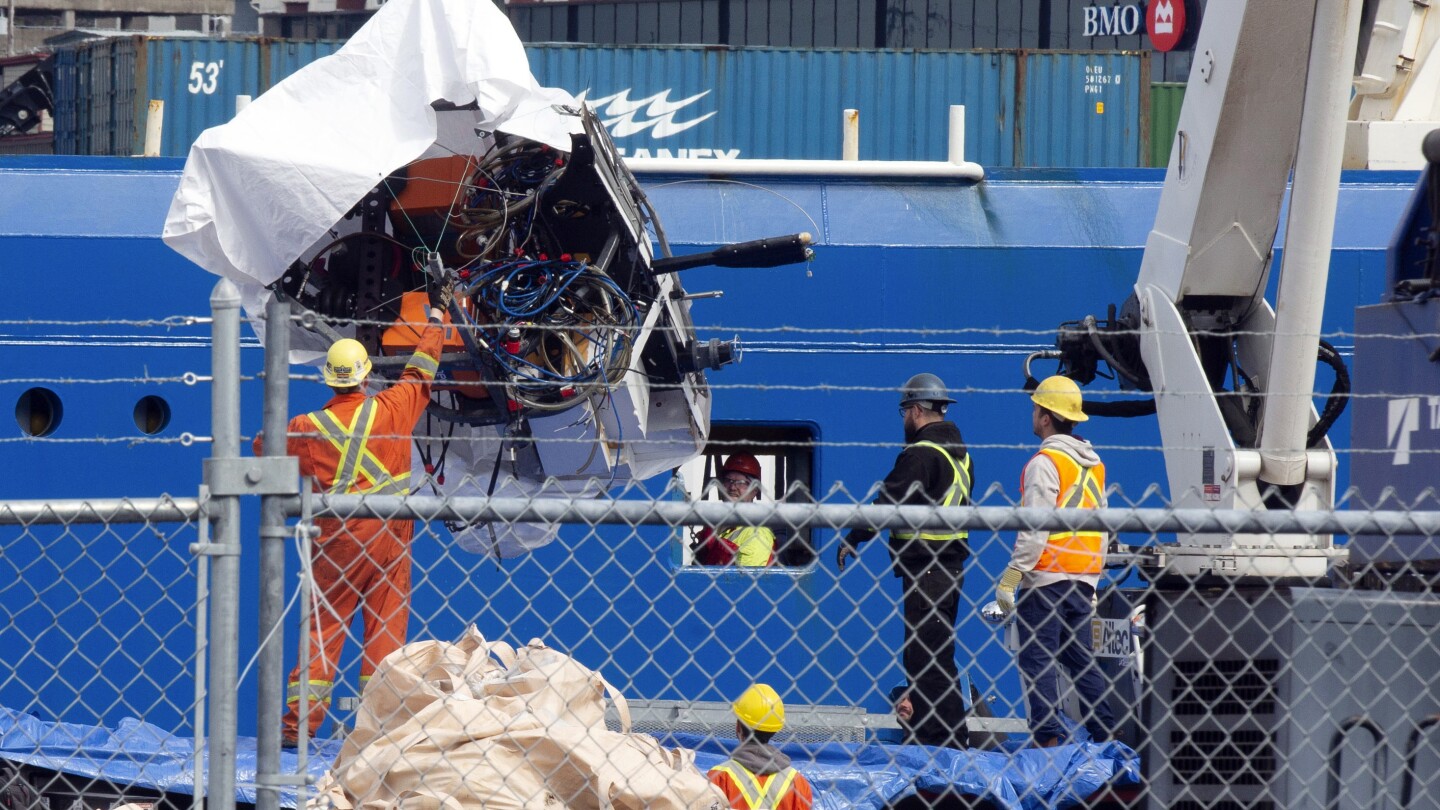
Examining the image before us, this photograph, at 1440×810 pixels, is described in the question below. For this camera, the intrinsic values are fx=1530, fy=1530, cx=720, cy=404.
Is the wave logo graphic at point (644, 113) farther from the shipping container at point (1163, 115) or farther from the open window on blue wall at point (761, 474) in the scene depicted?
the open window on blue wall at point (761, 474)

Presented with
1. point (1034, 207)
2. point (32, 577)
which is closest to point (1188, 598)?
point (1034, 207)

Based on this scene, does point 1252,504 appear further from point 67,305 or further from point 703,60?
point 703,60

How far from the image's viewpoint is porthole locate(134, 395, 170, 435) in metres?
8.36

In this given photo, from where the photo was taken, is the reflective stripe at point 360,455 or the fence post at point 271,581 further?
the reflective stripe at point 360,455

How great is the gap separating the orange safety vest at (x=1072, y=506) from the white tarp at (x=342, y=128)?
8.50 feet

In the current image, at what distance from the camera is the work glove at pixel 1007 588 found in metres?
6.51

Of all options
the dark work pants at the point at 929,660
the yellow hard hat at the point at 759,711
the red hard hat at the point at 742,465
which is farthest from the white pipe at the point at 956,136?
the yellow hard hat at the point at 759,711

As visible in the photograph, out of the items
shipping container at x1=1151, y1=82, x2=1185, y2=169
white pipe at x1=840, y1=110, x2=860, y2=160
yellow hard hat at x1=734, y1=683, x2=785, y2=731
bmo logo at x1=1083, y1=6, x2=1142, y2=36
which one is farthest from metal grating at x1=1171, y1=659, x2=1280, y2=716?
bmo logo at x1=1083, y1=6, x2=1142, y2=36

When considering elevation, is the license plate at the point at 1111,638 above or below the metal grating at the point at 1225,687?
below

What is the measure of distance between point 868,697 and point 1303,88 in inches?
151

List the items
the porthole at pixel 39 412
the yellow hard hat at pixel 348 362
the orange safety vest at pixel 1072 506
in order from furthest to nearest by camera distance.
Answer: the porthole at pixel 39 412 < the orange safety vest at pixel 1072 506 < the yellow hard hat at pixel 348 362

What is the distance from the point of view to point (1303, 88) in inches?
226

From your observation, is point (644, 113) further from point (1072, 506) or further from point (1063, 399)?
point (1072, 506)

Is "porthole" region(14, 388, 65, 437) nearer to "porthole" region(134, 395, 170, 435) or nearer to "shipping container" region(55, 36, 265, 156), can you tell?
"porthole" region(134, 395, 170, 435)
